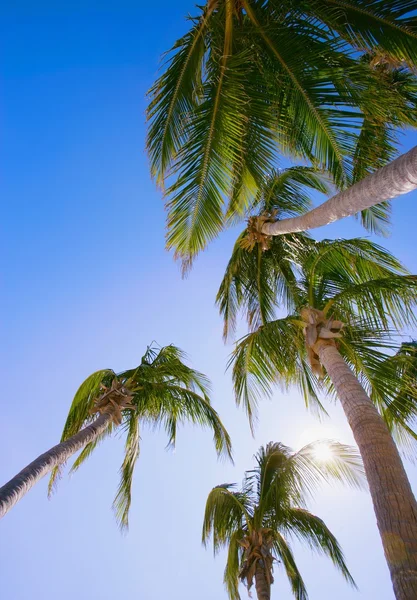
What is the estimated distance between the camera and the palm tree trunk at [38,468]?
16.6ft

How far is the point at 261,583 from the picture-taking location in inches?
345

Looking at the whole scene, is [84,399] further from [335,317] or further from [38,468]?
[335,317]

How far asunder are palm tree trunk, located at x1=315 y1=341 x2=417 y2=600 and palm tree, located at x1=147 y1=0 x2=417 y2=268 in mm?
3383

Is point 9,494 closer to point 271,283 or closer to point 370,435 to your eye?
point 370,435

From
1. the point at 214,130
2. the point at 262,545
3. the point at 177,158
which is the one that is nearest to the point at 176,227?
the point at 177,158

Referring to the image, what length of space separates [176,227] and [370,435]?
4.23m

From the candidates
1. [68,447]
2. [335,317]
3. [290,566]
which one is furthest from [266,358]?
[290,566]

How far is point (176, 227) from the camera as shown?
22.1 feet

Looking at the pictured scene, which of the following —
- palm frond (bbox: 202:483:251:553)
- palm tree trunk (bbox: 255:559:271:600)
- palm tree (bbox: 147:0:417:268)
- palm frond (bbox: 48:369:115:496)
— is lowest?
palm tree trunk (bbox: 255:559:271:600)

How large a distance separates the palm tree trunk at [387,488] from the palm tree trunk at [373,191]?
6.54 feet

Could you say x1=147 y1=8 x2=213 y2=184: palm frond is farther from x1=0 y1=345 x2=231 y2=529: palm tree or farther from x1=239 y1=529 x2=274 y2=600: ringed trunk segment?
x1=239 y1=529 x2=274 y2=600: ringed trunk segment

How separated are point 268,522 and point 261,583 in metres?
1.22

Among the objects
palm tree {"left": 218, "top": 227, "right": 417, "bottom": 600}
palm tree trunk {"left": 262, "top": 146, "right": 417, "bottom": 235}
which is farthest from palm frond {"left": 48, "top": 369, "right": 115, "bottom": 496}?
palm tree trunk {"left": 262, "top": 146, "right": 417, "bottom": 235}

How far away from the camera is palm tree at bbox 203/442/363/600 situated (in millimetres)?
8594
